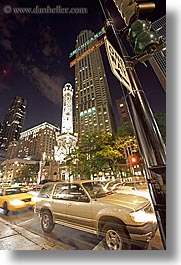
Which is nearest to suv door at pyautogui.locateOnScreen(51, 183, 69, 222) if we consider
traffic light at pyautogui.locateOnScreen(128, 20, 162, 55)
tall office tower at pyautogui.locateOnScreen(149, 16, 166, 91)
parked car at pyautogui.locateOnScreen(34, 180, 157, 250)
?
parked car at pyautogui.locateOnScreen(34, 180, 157, 250)

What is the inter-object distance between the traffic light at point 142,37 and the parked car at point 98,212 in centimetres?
126

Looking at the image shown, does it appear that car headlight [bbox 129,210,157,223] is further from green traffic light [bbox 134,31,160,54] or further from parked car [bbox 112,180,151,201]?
green traffic light [bbox 134,31,160,54]

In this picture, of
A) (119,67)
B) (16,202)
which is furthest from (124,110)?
(16,202)

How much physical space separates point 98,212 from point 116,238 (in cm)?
26

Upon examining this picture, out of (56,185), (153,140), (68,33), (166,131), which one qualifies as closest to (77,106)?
(68,33)

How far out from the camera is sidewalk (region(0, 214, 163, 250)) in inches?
55.6

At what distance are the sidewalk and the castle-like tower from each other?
3.39 feet

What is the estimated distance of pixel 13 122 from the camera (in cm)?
267

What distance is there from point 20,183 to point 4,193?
0.94 feet

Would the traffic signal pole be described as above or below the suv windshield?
above

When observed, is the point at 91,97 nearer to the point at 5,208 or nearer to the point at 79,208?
the point at 79,208

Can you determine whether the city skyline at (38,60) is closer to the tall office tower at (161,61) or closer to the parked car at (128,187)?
the tall office tower at (161,61)

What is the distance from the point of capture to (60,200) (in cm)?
182

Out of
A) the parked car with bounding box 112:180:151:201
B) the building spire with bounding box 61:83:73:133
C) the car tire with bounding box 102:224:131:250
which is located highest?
the building spire with bounding box 61:83:73:133
